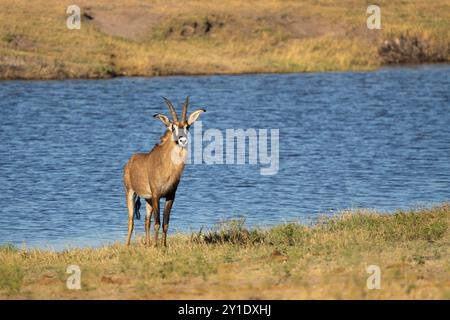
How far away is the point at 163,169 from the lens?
48.5 feet

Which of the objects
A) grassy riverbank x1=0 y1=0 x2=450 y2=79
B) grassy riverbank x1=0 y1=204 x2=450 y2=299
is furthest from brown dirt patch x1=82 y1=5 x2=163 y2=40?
grassy riverbank x1=0 y1=204 x2=450 y2=299

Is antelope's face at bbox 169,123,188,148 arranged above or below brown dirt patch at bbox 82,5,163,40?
below

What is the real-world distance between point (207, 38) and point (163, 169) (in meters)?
39.5

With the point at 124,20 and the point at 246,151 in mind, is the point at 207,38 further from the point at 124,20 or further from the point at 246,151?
the point at 246,151

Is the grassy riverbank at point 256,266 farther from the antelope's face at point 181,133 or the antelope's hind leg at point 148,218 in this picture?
the antelope's face at point 181,133

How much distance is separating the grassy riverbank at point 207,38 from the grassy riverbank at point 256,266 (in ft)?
102

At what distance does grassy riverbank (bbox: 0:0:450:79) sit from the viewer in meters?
47.2

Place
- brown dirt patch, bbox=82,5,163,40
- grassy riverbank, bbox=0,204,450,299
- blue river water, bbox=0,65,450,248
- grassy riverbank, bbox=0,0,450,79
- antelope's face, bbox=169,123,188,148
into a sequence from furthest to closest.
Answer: brown dirt patch, bbox=82,5,163,40 → grassy riverbank, bbox=0,0,450,79 → blue river water, bbox=0,65,450,248 → antelope's face, bbox=169,123,188,148 → grassy riverbank, bbox=0,204,450,299

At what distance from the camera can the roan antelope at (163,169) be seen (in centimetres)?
1441

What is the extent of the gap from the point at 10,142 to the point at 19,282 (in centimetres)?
2123

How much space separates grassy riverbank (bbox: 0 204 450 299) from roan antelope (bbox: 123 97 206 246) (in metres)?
0.69

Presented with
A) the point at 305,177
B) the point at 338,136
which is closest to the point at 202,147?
the point at 338,136

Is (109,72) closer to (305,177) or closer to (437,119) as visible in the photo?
(437,119)

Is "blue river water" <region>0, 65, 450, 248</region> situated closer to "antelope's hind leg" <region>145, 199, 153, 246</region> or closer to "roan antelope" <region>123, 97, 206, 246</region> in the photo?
"antelope's hind leg" <region>145, 199, 153, 246</region>
